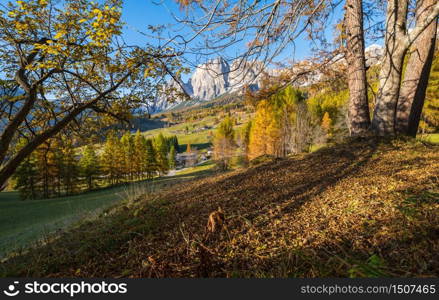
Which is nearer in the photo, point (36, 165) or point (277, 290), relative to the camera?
point (277, 290)

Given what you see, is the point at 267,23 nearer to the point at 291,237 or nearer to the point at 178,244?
the point at 291,237

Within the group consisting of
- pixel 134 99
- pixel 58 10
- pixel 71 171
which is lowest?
pixel 71 171

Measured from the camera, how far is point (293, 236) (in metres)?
1.46

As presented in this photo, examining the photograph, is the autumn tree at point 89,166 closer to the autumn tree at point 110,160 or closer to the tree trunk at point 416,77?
the autumn tree at point 110,160

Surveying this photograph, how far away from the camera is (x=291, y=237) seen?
1449mm

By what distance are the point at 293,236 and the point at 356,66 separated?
481 cm

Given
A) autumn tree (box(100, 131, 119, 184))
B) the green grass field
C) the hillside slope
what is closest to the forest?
the hillside slope

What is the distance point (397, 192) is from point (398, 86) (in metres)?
3.43

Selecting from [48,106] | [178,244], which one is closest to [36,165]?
[48,106]

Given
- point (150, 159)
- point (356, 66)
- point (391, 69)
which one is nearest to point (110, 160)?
point (150, 159)

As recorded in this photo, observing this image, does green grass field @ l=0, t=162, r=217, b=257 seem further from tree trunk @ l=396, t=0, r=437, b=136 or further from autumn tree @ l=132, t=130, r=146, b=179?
autumn tree @ l=132, t=130, r=146, b=179

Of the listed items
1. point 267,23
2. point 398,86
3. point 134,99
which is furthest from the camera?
point 134,99

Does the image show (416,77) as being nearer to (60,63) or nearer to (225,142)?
(60,63)

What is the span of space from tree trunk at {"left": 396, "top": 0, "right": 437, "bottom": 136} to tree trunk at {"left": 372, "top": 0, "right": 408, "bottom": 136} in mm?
215
